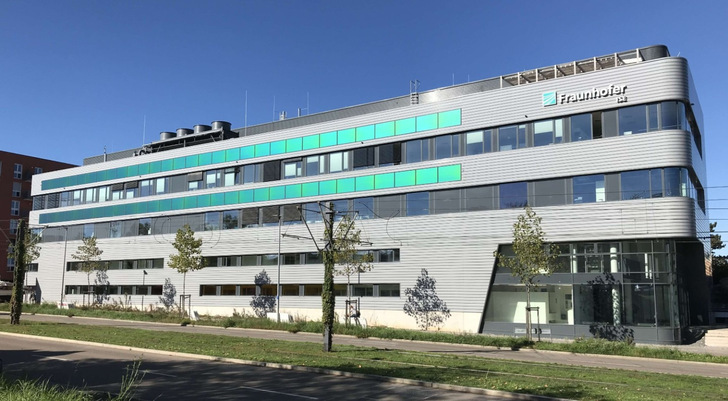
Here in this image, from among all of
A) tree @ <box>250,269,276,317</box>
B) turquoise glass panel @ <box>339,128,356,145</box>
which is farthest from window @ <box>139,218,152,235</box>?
turquoise glass panel @ <box>339,128,356,145</box>

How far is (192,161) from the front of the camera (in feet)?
199

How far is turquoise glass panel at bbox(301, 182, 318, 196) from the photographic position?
5099 cm

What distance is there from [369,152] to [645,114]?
2106 cm

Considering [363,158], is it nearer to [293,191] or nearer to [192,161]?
[293,191]

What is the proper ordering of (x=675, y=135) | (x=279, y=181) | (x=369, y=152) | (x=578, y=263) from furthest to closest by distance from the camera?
1. (x=279, y=181)
2. (x=369, y=152)
3. (x=578, y=263)
4. (x=675, y=135)

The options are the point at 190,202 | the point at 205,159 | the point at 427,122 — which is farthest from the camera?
the point at 190,202

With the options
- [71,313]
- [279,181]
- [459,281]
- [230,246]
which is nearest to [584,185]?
[459,281]

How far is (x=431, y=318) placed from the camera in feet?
141

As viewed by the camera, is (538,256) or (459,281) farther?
(459,281)

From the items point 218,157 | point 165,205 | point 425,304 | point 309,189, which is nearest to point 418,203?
point 425,304

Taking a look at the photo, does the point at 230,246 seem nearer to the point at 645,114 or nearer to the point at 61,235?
the point at 61,235

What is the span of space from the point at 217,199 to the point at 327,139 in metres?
14.2

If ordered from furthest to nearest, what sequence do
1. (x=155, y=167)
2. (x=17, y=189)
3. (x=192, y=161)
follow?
(x=17, y=189) < (x=155, y=167) < (x=192, y=161)

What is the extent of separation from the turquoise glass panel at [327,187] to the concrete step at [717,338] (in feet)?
94.8
